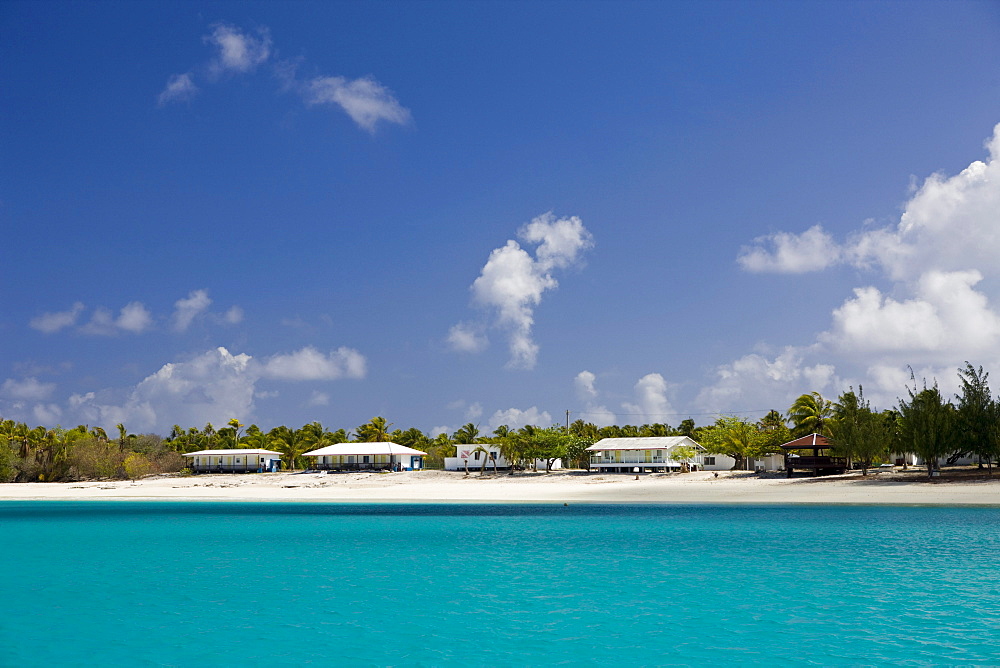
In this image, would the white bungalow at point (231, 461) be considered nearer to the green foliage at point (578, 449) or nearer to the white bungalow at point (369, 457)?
the white bungalow at point (369, 457)

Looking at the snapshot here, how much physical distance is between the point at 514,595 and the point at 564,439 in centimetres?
6585

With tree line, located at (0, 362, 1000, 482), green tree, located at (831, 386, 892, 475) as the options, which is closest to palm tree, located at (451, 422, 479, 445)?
tree line, located at (0, 362, 1000, 482)

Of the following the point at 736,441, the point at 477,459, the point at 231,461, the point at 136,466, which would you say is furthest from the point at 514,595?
the point at 231,461

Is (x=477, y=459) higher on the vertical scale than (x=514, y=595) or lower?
higher

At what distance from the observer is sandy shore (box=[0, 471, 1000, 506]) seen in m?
52.1

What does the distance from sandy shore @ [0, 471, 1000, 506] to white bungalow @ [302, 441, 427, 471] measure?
6.96 meters

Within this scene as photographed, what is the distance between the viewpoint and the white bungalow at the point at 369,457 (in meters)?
97.4

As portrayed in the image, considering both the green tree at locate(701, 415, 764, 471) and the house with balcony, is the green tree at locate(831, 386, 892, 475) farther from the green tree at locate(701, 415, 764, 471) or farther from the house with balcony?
the green tree at locate(701, 415, 764, 471)

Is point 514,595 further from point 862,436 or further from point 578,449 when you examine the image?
point 578,449

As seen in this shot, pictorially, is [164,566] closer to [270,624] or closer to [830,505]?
[270,624]

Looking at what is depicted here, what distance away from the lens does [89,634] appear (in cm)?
1752

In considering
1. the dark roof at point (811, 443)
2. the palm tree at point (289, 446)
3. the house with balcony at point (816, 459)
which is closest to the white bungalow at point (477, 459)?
the palm tree at point (289, 446)

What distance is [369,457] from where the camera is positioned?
99.1 meters

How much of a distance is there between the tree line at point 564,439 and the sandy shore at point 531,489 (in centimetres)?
298
